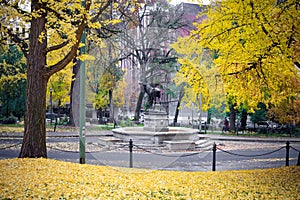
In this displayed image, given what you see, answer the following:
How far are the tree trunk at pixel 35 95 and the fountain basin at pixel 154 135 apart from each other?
578 cm

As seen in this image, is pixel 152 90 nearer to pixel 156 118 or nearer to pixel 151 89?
pixel 151 89

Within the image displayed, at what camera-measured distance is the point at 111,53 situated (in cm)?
1352

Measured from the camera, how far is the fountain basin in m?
17.5

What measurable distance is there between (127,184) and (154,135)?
983 cm

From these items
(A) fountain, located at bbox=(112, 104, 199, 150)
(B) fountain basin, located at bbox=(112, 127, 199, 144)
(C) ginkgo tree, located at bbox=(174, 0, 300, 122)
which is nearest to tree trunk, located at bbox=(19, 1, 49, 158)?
(C) ginkgo tree, located at bbox=(174, 0, 300, 122)

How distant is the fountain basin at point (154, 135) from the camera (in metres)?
17.5

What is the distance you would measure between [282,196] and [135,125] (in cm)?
1019

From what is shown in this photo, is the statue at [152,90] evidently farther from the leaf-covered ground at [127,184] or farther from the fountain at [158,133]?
the leaf-covered ground at [127,184]

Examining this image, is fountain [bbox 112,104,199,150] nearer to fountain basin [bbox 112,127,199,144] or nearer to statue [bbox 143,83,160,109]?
fountain basin [bbox 112,127,199,144]

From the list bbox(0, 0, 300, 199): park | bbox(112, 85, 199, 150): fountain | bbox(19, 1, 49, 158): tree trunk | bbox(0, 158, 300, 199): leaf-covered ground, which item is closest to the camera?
bbox(0, 158, 300, 199): leaf-covered ground

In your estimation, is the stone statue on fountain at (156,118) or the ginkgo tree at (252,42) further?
the stone statue on fountain at (156,118)

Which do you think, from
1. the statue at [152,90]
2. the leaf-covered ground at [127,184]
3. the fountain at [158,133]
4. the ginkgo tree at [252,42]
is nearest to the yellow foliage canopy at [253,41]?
the ginkgo tree at [252,42]

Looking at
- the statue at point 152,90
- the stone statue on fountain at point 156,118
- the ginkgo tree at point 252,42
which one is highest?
the ginkgo tree at point 252,42

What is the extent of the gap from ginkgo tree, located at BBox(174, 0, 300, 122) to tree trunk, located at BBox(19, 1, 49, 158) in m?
4.68
